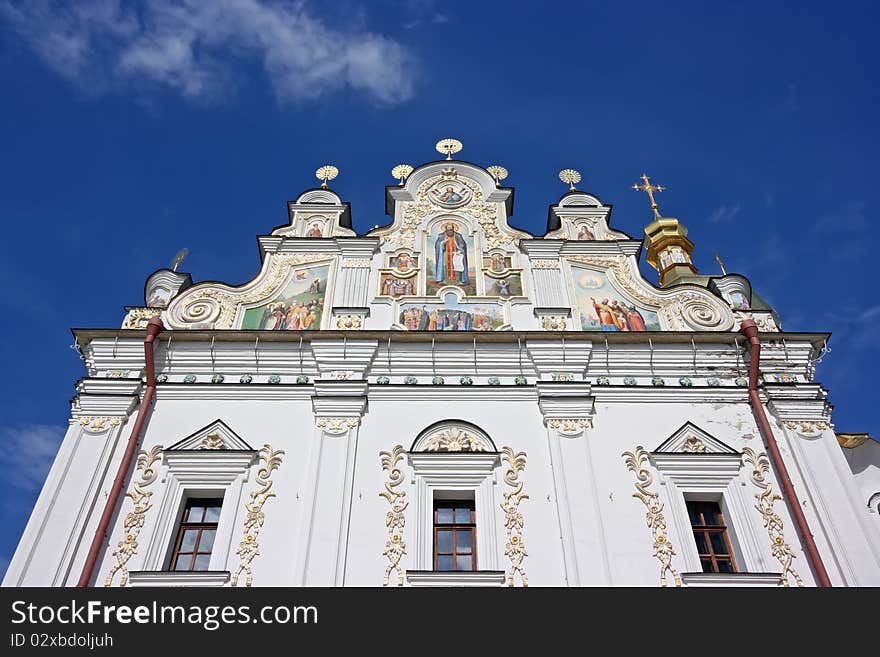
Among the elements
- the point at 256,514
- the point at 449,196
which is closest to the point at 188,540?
the point at 256,514

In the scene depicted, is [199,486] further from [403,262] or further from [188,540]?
[403,262]

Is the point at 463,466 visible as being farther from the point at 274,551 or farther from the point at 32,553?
the point at 32,553

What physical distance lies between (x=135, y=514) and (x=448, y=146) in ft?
27.3

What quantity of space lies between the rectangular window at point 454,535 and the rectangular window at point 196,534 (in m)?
2.49

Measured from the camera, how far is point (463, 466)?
9.41m

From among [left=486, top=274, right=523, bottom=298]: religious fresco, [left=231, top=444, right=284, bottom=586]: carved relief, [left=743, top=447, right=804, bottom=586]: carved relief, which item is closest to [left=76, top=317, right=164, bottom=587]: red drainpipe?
[left=231, top=444, right=284, bottom=586]: carved relief

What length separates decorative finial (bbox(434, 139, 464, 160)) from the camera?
14.3 metres

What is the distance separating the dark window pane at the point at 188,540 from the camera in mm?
8883

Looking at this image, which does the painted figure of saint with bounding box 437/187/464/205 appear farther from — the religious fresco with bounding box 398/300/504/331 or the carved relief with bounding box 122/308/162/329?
the carved relief with bounding box 122/308/162/329

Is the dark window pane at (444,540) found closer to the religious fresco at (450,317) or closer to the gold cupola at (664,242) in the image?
the religious fresco at (450,317)

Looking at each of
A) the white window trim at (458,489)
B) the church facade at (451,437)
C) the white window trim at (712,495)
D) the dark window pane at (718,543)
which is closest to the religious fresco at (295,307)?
the church facade at (451,437)

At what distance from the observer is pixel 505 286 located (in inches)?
464

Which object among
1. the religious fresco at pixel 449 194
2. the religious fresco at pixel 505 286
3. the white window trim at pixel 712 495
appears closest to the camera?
the white window trim at pixel 712 495
